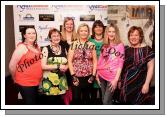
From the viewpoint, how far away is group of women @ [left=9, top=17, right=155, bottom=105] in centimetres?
223

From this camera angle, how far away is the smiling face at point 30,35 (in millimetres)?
2225

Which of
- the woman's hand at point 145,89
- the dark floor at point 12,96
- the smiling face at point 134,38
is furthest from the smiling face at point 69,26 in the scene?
the woman's hand at point 145,89

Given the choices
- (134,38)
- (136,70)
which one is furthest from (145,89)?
(134,38)

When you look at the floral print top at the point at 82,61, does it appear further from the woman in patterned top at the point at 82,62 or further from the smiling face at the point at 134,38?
the smiling face at the point at 134,38

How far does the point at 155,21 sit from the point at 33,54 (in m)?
1.05

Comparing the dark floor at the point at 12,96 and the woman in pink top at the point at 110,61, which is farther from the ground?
the woman in pink top at the point at 110,61

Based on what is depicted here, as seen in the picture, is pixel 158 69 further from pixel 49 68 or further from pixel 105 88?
pixel 49 68

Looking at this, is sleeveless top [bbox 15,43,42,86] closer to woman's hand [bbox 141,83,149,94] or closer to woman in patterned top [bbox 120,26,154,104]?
woman in patterned top [bbox 120,26,154,104]

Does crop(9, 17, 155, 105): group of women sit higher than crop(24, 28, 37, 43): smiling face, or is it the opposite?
crop(24, 28, 37, 43): smiling face

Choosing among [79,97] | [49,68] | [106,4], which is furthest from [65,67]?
[106,4]

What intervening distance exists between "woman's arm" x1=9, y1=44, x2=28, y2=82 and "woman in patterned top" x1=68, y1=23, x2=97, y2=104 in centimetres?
39

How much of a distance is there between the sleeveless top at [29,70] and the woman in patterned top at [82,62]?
267 mm

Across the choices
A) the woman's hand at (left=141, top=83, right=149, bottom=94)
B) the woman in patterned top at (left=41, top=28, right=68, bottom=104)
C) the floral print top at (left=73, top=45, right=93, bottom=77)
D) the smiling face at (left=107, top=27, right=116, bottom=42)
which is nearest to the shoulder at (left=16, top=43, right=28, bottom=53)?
the woman in patterned top at (left=41, top=28, right=68, bottom=104)

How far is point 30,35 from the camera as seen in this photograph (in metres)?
2.23
